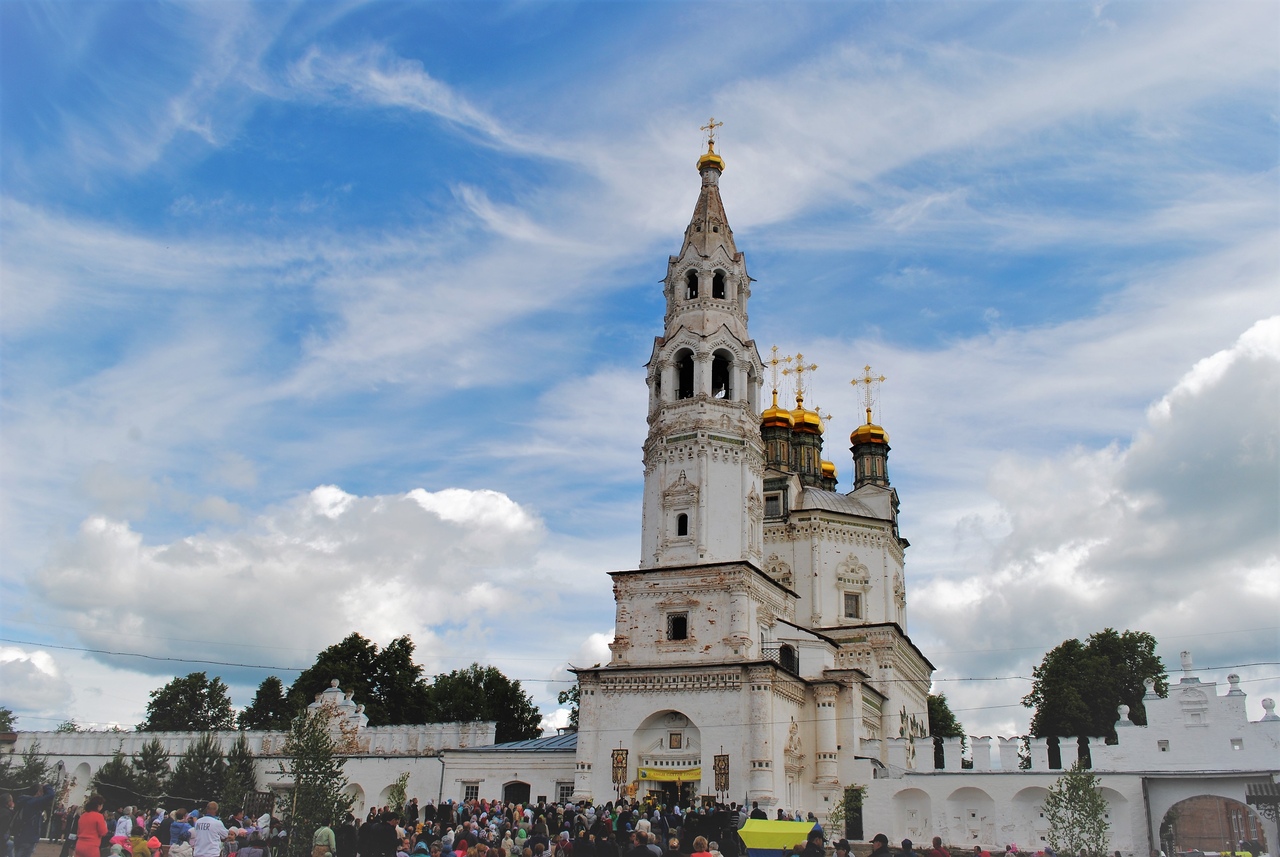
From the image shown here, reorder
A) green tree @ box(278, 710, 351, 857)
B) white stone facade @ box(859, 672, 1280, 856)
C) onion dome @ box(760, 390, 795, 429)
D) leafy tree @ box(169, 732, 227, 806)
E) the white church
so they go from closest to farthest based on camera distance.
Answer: green tree @ box(278, 710, 351, 857) → white stone facade @ box(859, 672, 1280, 856) → the white church → leafy tree @ box(169, 732, 227, 806) → onion dome @ box(760, 390, 795, 429)

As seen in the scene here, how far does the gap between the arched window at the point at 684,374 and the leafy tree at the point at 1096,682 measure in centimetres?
2362

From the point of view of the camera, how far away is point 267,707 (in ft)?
174

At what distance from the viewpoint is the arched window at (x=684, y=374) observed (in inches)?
1334

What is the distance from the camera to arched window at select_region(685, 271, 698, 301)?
116ft

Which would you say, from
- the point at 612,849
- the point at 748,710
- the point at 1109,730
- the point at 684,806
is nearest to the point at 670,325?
the point at 748,710

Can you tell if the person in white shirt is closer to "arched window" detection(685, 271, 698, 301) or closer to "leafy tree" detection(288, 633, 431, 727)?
"arched window" detection(685, 271, 698, 301)

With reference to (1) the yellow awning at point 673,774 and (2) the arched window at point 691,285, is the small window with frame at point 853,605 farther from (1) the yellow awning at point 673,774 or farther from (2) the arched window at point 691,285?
(1) the yellow awning at point 673,774

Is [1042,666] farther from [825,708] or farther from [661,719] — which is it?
[661,719]

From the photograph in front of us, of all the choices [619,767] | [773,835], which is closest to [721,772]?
[619,767]

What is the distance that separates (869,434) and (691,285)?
649 inches

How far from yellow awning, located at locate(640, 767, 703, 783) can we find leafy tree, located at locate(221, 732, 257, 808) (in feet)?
38.3

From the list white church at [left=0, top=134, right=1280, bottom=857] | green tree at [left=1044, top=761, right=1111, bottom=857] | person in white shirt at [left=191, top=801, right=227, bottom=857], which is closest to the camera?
person in white shirt at [left=191, top=801, right=227, bottom=857]

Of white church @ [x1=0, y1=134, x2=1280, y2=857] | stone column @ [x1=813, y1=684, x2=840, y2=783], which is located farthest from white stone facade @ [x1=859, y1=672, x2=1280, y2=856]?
stone column @ [x1=813, y1=684, x2=840, y2=783]

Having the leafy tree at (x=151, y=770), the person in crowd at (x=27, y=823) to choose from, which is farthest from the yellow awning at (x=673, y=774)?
the person in crowd at (x=27, y=823)
